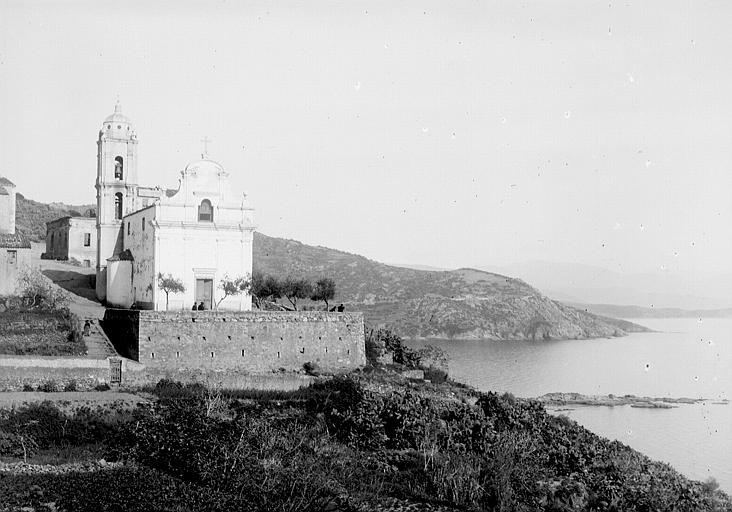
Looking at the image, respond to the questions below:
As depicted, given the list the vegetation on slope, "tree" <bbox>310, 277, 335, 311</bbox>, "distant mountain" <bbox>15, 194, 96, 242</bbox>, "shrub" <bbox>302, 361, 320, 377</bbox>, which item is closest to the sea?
the vegetation on slope

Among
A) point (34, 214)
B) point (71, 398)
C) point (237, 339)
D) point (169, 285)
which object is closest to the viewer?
point (71, 398)

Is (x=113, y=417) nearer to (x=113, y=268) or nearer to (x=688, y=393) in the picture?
(x=113, y=268)

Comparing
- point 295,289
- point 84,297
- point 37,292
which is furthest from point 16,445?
point 295,289

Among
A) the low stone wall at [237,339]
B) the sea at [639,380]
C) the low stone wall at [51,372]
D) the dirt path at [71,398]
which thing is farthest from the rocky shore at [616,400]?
the dirt path at [71,398]

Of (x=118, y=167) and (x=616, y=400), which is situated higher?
(x=118, y=167)

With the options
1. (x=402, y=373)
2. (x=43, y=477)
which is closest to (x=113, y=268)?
(x=402, y=373)

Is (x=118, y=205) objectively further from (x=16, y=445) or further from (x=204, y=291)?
(x=16, y=445)

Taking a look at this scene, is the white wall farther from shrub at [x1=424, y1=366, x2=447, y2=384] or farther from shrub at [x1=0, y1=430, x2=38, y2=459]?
shrub at [x1=0, y1=430, x2=38, y2=459]
